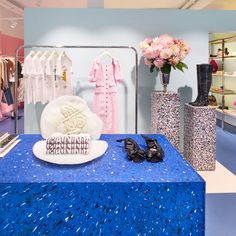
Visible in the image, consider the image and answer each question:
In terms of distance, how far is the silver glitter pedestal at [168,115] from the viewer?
4652mm

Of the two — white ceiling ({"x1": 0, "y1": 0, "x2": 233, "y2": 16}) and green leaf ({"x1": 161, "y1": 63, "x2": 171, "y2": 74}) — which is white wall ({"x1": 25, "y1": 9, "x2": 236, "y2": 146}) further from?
white ceiling ({"x1": 0, "y1": 0, "x2": 233, "y2": 16})

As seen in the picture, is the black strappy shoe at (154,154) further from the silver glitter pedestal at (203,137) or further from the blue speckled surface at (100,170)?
the silver glitter pedestal at (203,137)

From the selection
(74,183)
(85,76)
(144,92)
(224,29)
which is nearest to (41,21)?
(85,76)

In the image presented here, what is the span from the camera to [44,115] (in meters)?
1.86

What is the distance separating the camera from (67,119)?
71.4 inches

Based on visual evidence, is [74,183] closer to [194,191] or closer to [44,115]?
[194,191]

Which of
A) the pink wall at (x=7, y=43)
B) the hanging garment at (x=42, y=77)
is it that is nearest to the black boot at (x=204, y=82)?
the hanging garment at (x=42, y=77)

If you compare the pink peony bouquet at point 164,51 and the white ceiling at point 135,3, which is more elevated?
the white ceiling at point 135,3

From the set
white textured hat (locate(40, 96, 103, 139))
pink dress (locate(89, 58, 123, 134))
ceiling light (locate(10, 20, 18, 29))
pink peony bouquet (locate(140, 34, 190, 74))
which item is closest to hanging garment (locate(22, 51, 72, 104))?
pink dress (locate(89, 58, 123, 134))

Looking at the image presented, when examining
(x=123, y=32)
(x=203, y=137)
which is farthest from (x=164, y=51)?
(x=203, y=137)

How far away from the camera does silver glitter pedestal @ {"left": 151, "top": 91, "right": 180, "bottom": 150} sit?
15.3 feet

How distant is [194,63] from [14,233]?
4.63m

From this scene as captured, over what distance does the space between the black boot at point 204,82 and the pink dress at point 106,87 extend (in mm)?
1118

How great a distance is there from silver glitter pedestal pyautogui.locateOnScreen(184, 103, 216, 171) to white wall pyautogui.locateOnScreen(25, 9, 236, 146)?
42.9 inches
